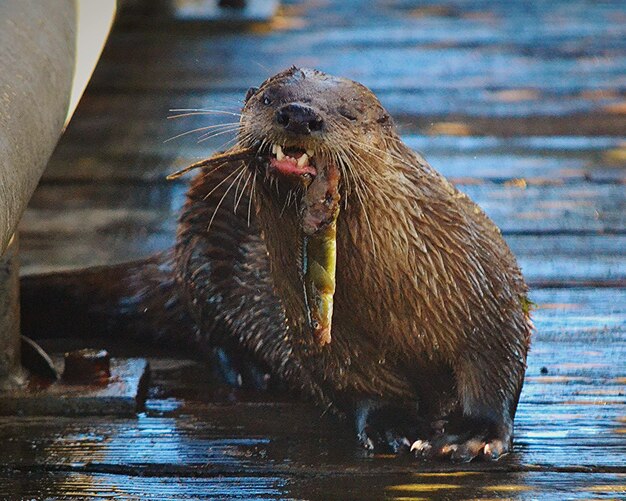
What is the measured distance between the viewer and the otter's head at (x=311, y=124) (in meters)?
2.25

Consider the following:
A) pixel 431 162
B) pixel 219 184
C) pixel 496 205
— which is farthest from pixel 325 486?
pixel 431 162

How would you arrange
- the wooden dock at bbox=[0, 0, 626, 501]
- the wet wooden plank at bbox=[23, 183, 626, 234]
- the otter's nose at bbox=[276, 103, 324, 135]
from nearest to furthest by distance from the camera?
the otter's nose at bbox=[276, 103, 324, 135], the wooden dock at bbox=[0, 0, 626, 501], the wet wooden plank at bbox=[23, 183, 626, 234]

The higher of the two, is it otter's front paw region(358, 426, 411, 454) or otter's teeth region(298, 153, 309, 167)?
otter's teeth region(298, 153, 309, 167)

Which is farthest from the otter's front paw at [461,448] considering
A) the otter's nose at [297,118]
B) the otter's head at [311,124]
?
the otter's nose at [297,118]

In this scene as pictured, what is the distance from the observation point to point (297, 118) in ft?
7.28

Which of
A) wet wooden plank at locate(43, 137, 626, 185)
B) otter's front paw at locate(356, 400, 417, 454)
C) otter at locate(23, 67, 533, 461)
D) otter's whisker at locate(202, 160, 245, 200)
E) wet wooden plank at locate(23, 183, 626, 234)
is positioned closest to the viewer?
otter at locate(23, 67, 533, 461)

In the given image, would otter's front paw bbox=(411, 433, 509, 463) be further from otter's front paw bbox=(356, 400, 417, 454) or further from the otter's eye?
the otter's eye

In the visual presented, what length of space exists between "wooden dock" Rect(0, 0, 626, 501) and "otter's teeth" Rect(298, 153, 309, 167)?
22.1 inches

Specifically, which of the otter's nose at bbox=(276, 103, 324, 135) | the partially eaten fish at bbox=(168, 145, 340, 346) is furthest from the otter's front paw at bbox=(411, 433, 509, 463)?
the otter's nose at bbox=(276, 103, 324, 135)

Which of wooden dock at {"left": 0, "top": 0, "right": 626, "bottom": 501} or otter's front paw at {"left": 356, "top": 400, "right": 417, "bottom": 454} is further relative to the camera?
otter's front paw at {"left": 356, "top": 400, "right": 417, "bottom": 454}

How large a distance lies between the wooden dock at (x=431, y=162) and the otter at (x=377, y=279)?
3.5 inches

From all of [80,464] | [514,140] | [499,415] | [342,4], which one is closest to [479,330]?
[499,415]

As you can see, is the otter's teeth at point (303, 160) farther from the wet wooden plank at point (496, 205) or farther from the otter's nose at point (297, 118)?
the wet wooden plank at point (496, 205)

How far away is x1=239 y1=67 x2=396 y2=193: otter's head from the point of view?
7.38 feet
